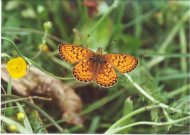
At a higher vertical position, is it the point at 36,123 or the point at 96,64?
the point at 96,64

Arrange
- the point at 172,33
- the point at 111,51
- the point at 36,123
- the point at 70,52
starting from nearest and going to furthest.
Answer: the point at 70,52, the point at 36,123, the point at 111,51, the point at 172,33

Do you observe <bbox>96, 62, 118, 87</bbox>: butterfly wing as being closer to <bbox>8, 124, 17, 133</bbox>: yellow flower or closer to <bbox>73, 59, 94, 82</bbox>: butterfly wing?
<bbox>73, 59, 94, 82</bbox>: butterfly wing

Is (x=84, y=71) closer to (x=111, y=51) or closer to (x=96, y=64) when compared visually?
(x=96, y=64)

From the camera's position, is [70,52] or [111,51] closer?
[70,52]

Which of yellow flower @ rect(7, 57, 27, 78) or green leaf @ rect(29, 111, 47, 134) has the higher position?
yellow flower @ rect(7, 57, 27, 78)

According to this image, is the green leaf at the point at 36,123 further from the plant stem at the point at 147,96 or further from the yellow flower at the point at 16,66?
the plant stem at the point at 147,96

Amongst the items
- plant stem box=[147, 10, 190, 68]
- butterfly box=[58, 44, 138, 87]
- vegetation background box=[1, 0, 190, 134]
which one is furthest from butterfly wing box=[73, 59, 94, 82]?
plant stem box=[147, 10, 190, 68]

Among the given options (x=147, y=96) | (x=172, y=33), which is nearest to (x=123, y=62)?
(x=147, y=96)
